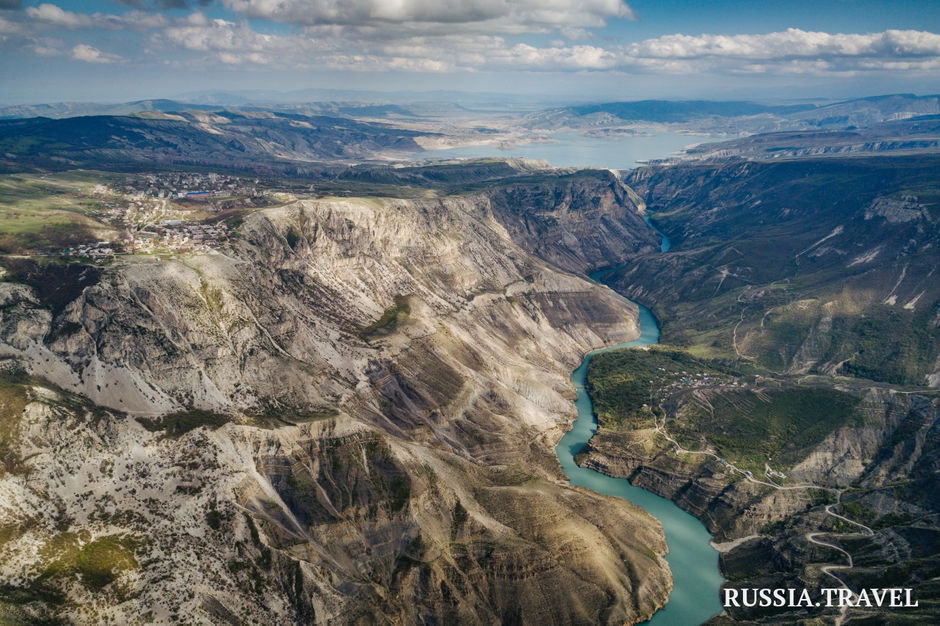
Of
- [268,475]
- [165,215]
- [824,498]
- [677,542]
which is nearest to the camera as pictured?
[268,475]

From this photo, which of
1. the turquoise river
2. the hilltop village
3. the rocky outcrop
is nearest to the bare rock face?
the turquoise river

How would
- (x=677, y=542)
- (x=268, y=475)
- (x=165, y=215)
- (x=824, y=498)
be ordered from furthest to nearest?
(x=165, y=215), (x=824, y=498), (x=677, y=542), (x=268, y=475)

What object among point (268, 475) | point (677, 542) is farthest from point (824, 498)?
point (268, 475)

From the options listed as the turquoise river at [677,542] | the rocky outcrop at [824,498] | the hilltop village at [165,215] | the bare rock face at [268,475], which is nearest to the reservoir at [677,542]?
the turquoise river at [677,542]

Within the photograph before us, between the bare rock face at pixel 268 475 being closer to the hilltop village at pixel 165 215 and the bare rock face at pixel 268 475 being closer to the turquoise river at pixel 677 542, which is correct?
the turquoise river at pixel 677 542

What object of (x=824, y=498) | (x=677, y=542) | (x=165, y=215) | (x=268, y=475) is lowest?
(x=677, y=542)

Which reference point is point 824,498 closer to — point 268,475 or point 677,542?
point 677,542
